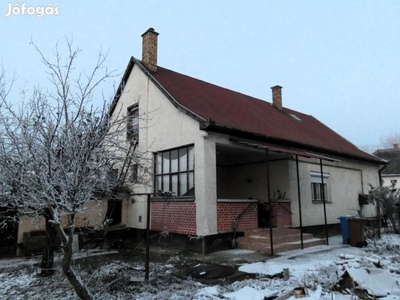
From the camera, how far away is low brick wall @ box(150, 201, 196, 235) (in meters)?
9.73

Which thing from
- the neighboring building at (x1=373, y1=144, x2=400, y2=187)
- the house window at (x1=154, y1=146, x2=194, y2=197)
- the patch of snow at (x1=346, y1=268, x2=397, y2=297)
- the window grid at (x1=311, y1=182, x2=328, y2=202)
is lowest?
the patch of snow at (x1=346, y1=268, x2=397, y2=297)

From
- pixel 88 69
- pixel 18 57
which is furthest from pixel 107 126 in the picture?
pixel 18 57

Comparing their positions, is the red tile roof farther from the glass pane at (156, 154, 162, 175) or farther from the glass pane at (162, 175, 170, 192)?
the glass pane at (162, 175, 170, 192)

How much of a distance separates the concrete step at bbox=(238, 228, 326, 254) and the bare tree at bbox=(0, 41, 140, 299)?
5.17 m

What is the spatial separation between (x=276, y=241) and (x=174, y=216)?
11.2ft

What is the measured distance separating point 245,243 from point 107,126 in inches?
243

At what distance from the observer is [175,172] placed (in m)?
10.8

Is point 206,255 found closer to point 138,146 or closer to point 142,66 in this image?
point 138,146

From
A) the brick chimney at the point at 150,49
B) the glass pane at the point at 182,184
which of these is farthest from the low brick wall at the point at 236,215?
the brick chimney at the point at 150,49

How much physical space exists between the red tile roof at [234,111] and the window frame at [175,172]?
1.57 m

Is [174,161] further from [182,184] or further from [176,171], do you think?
[182,184]

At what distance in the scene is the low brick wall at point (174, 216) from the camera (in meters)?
9.73

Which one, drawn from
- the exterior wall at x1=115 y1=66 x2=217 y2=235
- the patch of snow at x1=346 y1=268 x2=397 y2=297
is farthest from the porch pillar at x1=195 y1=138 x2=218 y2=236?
the patch of snow at x1=346 y1=268 x2=397 y2=297

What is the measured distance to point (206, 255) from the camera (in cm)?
895
